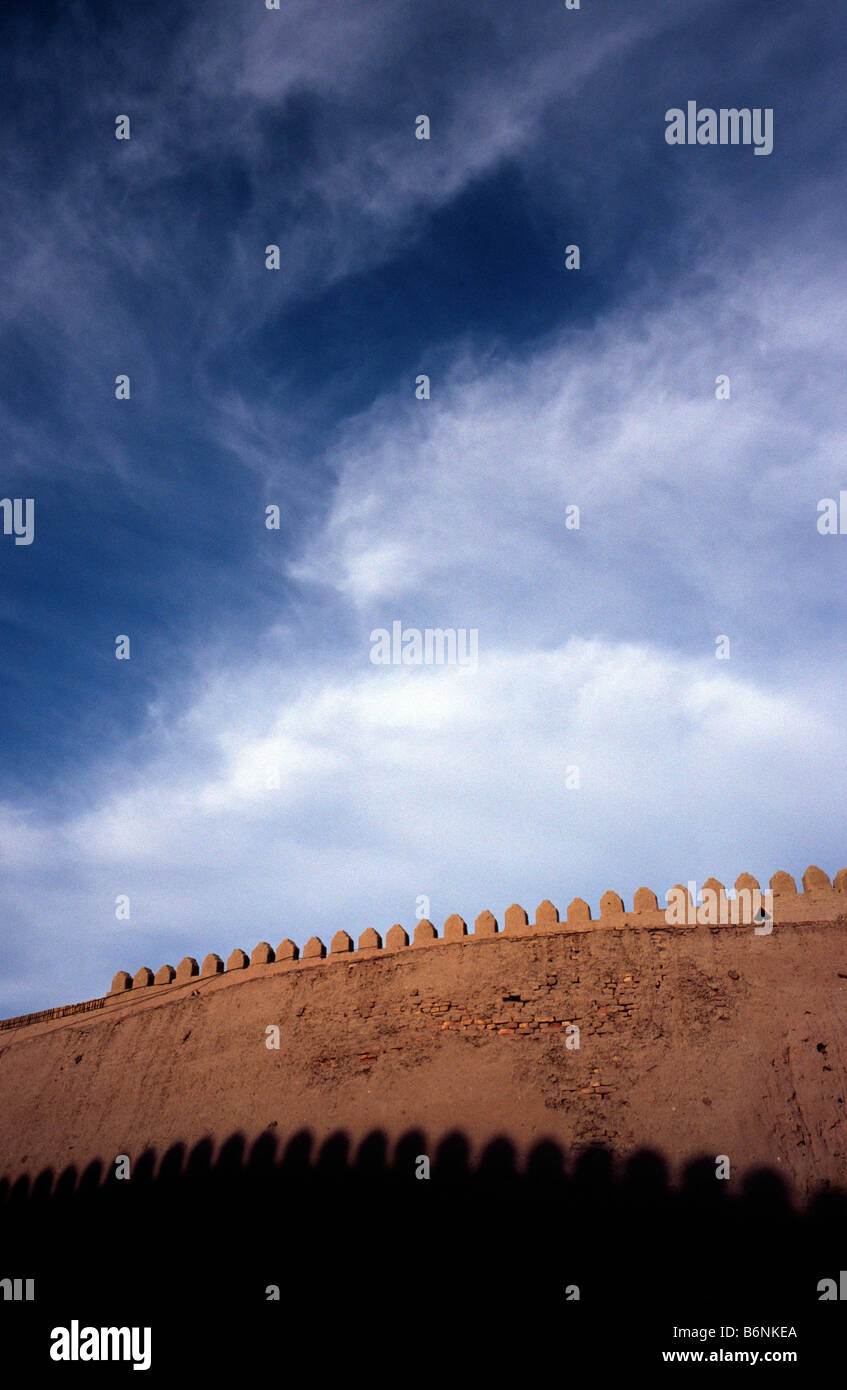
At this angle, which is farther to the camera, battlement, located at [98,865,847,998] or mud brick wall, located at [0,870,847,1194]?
battlement, located at [98,865,847,998]

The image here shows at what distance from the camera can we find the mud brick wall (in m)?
9.45

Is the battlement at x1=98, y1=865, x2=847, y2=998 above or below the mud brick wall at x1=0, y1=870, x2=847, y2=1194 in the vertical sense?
above

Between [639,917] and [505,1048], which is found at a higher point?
[639,917]

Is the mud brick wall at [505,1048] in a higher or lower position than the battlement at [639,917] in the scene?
lower

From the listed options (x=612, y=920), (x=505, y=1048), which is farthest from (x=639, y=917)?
(x=505, y=1048)

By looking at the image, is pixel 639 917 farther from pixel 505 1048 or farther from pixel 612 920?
pixel 505 1048

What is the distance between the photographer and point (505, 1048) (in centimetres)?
1065

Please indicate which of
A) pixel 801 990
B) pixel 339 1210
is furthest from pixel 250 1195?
pixel 801 990

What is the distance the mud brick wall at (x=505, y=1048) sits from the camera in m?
9.45

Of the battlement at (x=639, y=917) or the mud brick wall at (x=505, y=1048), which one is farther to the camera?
the battlement at (x=639, y=917)

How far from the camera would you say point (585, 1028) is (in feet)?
34.5
